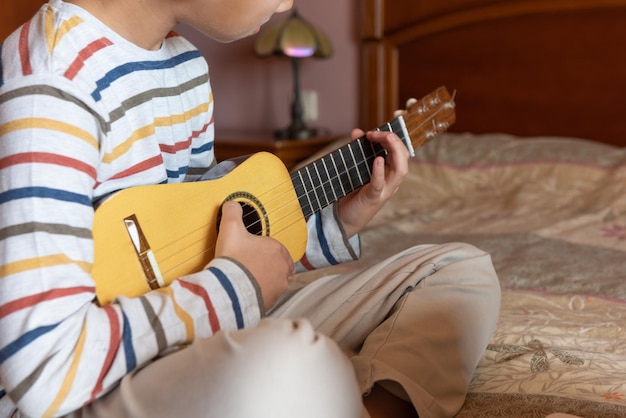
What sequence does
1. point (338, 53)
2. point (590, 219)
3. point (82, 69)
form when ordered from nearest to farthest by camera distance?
point (82, 69), point (590, 219), point (338, 53)

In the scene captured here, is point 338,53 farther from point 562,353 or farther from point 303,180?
point 562,353

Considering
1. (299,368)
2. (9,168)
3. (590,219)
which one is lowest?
(590,219)

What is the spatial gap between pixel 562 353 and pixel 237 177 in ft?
1.58

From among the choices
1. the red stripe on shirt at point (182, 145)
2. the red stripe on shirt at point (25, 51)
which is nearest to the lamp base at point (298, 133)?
the red stripe on shirt at point (182, 145)

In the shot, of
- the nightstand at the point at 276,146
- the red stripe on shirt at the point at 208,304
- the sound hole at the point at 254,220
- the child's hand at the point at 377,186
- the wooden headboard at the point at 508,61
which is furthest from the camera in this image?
the nightstand at the point at 276,146

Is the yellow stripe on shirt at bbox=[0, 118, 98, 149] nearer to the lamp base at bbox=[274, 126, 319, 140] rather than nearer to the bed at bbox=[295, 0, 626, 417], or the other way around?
the bed at bbox=[295, 0, 626, 417]

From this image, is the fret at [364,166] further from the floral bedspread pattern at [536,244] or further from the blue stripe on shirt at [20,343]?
the blue stripe on shirt at [20,343]

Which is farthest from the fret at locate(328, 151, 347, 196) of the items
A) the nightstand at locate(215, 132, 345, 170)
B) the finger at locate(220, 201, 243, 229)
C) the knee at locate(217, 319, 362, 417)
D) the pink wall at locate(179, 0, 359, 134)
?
the pink wall at locate(179, 0, 359, 134)

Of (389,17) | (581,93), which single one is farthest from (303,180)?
(389,17)

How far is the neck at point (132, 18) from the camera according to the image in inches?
32.3

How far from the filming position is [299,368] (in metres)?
0.64

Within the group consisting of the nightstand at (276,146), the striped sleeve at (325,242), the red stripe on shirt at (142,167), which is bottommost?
the nightstand at (276,146)

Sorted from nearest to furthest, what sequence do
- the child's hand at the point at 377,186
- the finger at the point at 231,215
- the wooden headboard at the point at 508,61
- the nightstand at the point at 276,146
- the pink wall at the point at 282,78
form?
1. the finger at the point at 231,215
2. the child's hand at the point at 377,186
3. the wooden headboard at the point at 508,61
4. the nightstand at the point at 276,146
5. the pink wall at the point at 282,78

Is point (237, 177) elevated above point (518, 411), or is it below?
above
